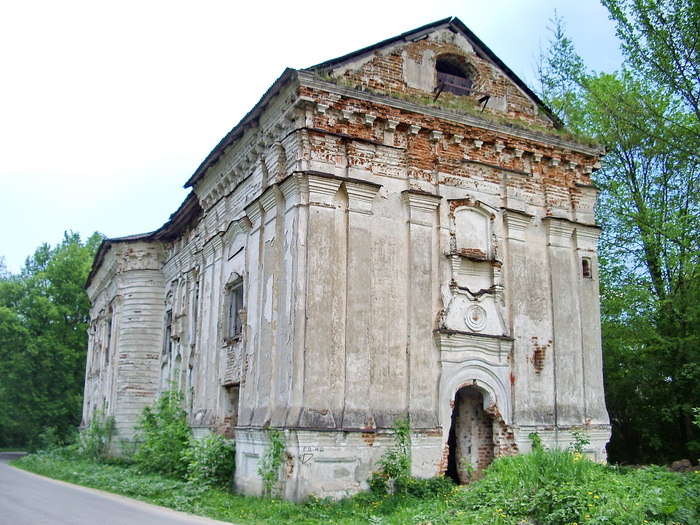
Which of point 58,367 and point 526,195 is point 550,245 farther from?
point 58,367

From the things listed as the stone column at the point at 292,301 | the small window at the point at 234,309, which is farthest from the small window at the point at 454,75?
the small window at the point at 234,309

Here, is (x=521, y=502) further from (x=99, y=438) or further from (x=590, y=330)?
(x=99, y=438)

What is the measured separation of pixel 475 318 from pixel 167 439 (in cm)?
813

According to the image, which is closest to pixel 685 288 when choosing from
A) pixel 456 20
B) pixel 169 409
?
pixel 456 20

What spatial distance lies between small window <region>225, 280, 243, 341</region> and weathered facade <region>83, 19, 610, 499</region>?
10 cm

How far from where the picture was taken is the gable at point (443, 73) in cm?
1391

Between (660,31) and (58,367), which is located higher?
(660,31)

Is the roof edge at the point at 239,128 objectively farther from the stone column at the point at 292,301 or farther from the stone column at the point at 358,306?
the stone column at the point at 358,306

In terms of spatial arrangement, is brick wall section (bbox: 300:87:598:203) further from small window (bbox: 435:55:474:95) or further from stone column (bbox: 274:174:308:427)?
small window (bbox: 435:55:474:95)

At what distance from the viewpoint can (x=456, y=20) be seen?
15383mm

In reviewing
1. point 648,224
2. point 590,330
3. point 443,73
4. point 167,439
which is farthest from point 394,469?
point 648,224

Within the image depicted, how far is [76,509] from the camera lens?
1122 centimetres

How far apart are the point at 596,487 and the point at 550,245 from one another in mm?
6834

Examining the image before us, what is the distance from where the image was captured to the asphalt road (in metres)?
9.86
